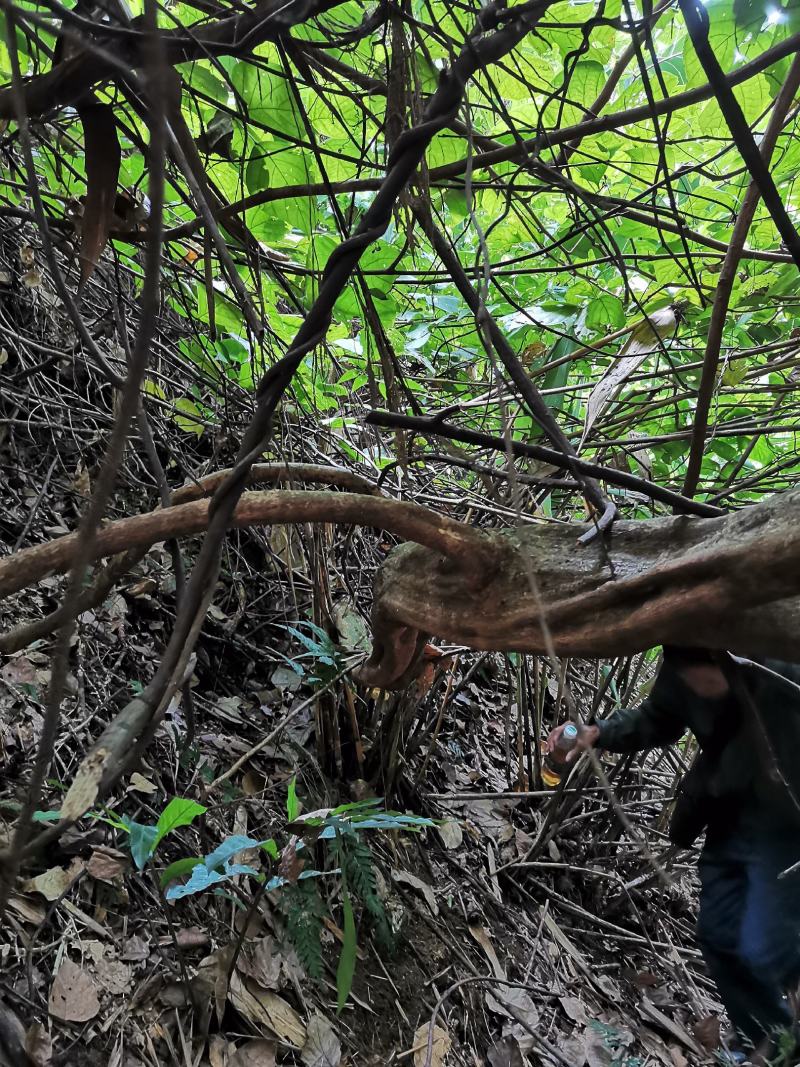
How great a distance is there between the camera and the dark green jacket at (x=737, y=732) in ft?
4.68

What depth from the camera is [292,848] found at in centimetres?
139

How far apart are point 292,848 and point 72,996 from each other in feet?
1.39

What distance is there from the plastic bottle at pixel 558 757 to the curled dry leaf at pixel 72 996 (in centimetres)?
113

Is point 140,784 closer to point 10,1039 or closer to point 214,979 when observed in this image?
point 214,979

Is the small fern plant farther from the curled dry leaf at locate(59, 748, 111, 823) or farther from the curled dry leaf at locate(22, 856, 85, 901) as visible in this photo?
the curled dry leaf at locate(59, 748, 111, 823)

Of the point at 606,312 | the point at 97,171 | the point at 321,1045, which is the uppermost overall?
the point at 606,312

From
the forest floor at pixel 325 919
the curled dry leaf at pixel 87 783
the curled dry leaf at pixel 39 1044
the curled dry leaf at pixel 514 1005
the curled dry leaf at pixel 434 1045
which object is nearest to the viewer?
the curled dry leaf at pixel 87 783

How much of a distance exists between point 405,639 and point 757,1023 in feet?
4.04

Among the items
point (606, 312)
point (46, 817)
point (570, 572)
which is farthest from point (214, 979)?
point (606, 312)

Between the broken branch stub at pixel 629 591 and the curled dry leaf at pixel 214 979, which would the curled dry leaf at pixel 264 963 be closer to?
the curled dry leaf at pixel 214 979

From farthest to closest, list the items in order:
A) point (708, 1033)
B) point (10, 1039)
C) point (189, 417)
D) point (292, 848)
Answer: point (189, 417) → point (708, 1033) → point (292, 848) → point (10, 1039)

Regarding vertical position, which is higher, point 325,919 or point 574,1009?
point 325,919

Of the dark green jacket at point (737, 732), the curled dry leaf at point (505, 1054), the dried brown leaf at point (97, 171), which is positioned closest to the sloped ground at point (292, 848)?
the curled dry leaf at point (505, 1054)

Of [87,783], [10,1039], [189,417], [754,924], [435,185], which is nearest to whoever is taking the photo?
[87,783]
